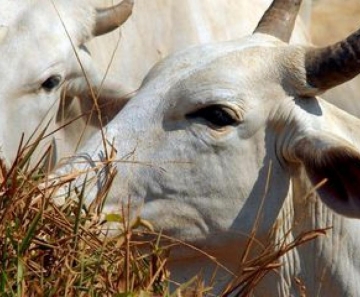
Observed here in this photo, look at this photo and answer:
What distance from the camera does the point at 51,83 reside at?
781cm

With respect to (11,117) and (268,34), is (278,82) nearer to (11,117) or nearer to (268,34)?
(268,34)

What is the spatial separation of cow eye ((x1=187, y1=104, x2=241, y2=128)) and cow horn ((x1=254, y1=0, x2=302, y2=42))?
66cm

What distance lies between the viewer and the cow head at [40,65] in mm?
7691

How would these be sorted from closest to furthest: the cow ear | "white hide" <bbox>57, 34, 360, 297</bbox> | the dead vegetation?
1. the cow ear
2. "white hide" <bbox>57, 34, 360, 297</bbox>
3. the dead vegetation

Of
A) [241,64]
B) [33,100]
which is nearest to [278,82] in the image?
[241,64]

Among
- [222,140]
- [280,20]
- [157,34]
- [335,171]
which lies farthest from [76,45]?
[335,171]

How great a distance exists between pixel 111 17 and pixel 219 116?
2404mm

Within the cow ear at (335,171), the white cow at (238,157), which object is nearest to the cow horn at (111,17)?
the white cow at (238,157)

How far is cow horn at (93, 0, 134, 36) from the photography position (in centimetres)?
810

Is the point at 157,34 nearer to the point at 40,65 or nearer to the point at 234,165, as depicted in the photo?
the point at 40,65

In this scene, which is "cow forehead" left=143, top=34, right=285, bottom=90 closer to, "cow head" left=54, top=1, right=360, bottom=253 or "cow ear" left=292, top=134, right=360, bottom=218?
"cow head" left=54, top=1, right=360, bottom=253

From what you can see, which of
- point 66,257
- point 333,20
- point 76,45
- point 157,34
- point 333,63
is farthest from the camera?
point 333,20

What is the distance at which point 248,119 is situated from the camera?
582cm

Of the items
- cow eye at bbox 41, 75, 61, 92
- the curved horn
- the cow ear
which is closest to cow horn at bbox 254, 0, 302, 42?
the curved horn
